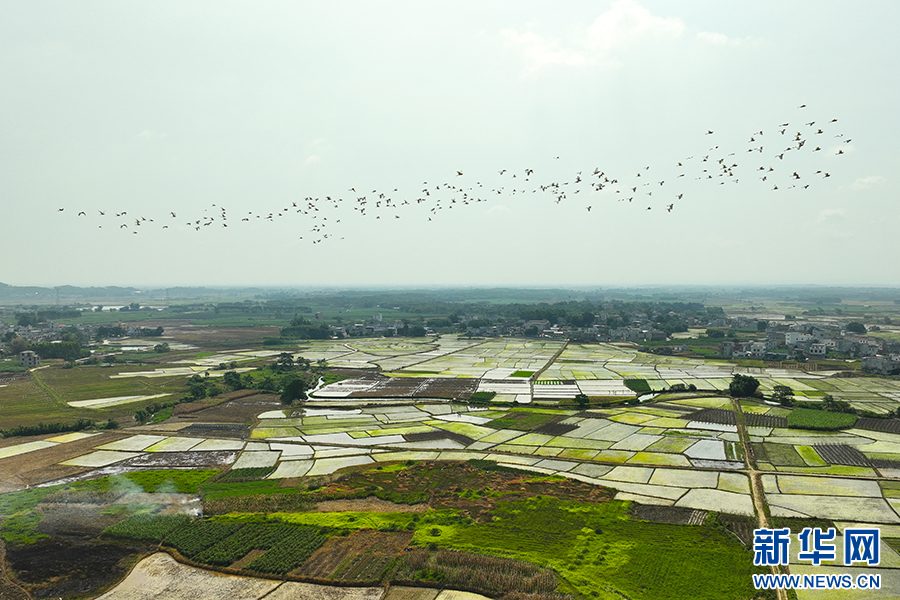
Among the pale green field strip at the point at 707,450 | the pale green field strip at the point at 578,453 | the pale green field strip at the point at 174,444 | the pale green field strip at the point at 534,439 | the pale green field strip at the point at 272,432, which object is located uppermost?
the pale green field strip at the point at 174,444

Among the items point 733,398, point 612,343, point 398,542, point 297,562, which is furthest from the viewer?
point 612,343

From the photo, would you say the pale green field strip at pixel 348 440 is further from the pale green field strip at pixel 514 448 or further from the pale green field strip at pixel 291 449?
the pale green field strip at pixel 514 448

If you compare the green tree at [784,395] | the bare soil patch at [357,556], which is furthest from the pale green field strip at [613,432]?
the bare soil patch at [357,556]

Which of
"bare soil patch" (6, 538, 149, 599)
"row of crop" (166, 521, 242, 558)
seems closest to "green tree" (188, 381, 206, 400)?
"bare soil patch" (6, 538, 149, 599)

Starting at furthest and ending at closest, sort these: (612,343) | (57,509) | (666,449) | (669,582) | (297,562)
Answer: (612,343) → (666,449) → (57,509) → (297,562) → (669,582)

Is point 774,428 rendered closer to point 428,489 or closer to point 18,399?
point 428,489

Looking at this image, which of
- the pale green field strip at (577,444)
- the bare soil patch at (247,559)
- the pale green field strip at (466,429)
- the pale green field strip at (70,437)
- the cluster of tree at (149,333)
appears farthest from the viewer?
the cluster of tree at (149,333)

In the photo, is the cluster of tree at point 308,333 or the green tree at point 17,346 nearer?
the green tree at point 17,346

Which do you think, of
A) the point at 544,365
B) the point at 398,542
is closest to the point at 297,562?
the point at 398,542
